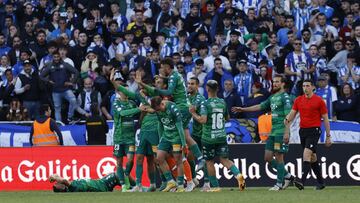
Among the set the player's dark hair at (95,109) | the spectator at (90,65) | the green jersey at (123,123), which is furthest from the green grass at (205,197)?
the spectator at (90,65)

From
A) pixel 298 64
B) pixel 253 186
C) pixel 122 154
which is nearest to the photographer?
pixel 122 154

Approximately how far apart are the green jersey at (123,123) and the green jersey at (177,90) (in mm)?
1183

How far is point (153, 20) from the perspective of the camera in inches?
1369

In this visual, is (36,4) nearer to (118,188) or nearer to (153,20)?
(153,20)

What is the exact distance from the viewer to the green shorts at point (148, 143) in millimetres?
25609

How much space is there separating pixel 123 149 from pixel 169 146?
1848mm

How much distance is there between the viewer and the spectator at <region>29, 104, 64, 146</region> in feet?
96.0

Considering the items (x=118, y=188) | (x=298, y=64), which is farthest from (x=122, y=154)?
(x=298, y=64)

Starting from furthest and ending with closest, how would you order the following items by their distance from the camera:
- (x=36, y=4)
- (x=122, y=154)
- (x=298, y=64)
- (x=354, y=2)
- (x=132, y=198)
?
(x=36, y=4), (x=354, y=2), (x=298, y=64), (x=122, y=154), (x=132, y=198)

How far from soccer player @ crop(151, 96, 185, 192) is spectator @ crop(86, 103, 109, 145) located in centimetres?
503

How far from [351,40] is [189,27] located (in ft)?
16.0

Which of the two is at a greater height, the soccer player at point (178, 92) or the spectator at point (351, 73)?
the spectator at point (351, 73)

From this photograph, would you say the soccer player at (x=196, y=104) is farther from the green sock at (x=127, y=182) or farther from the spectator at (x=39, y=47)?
the spectator at (x=39, y=47)

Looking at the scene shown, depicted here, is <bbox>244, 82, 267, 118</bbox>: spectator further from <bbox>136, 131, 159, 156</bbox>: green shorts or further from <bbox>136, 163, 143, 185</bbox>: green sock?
<bbox>136, 163, 143, 185</bbox>: green sock
